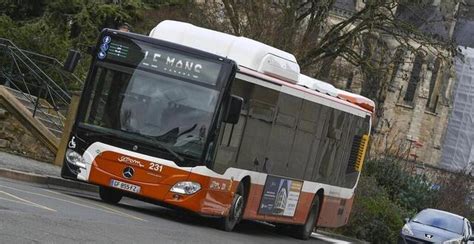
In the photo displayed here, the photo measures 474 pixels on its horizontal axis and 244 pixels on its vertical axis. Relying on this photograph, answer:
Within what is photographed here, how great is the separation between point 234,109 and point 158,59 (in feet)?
5.27

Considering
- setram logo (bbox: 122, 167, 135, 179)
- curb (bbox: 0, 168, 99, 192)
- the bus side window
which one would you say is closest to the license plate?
setram logo (bbox: 122, 167, 135, 179)

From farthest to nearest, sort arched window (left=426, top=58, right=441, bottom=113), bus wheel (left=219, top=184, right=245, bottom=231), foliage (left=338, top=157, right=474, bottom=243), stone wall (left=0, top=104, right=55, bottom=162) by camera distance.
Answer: arched window (left=426, top=58, right=441, bottom=113) → foliage (left=338, top=157, right=474, bottom=243) → stone wall (left=0, top=104, right=55, bottom=162) → bus wheel (left=219, top=184, right=245, bottom=231)

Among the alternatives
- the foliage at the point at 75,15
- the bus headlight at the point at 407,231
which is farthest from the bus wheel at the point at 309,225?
the foliage at the point at 75,15

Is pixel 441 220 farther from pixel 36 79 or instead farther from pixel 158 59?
pixel 158 59

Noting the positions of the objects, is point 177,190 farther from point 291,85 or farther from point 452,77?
point 452,77

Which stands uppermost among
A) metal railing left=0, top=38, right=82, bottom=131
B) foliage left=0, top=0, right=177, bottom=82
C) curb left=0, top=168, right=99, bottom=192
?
foliage left=0, top=0, right=177, bottom=82

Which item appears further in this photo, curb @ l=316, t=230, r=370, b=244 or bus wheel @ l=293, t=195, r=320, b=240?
curb @ l=316, t=230, r=370, b=244

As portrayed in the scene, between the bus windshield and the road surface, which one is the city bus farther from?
the road surface

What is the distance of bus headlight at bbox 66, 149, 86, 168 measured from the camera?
58.5 feet

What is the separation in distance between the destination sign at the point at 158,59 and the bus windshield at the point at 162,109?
140 millimetres

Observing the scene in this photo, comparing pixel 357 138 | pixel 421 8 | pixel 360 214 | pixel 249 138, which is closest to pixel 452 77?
pixel 421 8

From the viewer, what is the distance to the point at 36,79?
2638cm

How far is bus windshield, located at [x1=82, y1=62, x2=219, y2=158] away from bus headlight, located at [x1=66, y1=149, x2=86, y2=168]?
2.08ft

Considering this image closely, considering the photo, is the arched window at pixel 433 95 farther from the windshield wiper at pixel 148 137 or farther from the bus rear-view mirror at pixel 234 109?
the windshield wiper at pixel 148 137
